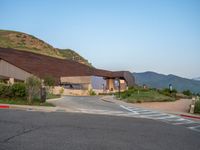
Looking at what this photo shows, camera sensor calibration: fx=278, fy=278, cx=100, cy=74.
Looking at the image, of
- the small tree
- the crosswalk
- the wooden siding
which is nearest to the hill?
the wooden siding

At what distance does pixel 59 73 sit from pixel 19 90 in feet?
152

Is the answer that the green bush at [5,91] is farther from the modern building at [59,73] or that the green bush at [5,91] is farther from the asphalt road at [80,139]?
the modern building at [59,73]

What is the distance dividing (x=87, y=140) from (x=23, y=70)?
167 feet

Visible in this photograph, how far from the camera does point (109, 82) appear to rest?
83.2 meters

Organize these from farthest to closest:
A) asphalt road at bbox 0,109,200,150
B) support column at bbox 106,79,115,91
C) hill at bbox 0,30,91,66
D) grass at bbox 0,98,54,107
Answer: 1. hill at bbox 0,30,91,66
2. support column at bbox 106,79,115,91
3. grass at bbox 0,98,54,107
4. asphalt road at bbox 0,109,200,150

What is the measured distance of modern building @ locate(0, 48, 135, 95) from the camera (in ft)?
185

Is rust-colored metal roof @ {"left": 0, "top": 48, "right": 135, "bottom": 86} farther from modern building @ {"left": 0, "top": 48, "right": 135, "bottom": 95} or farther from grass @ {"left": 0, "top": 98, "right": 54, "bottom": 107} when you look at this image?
grass @ {"left": 0, "top": 98, "right": 54, "bottom": 107}

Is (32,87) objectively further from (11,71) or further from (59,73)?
(59,73)

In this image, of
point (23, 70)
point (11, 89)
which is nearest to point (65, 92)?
point (23, 70)

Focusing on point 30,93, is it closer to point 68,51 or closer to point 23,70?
point 23,70

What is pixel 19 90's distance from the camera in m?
25.2

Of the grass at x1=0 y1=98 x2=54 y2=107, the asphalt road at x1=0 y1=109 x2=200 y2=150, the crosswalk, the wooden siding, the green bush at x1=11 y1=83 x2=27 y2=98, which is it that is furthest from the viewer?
the wooden siding

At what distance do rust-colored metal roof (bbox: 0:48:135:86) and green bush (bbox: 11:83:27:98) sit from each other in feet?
106

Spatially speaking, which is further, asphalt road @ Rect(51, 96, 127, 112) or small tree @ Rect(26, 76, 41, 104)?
asphalt road @ Rect(51, 96, 127, 112)
